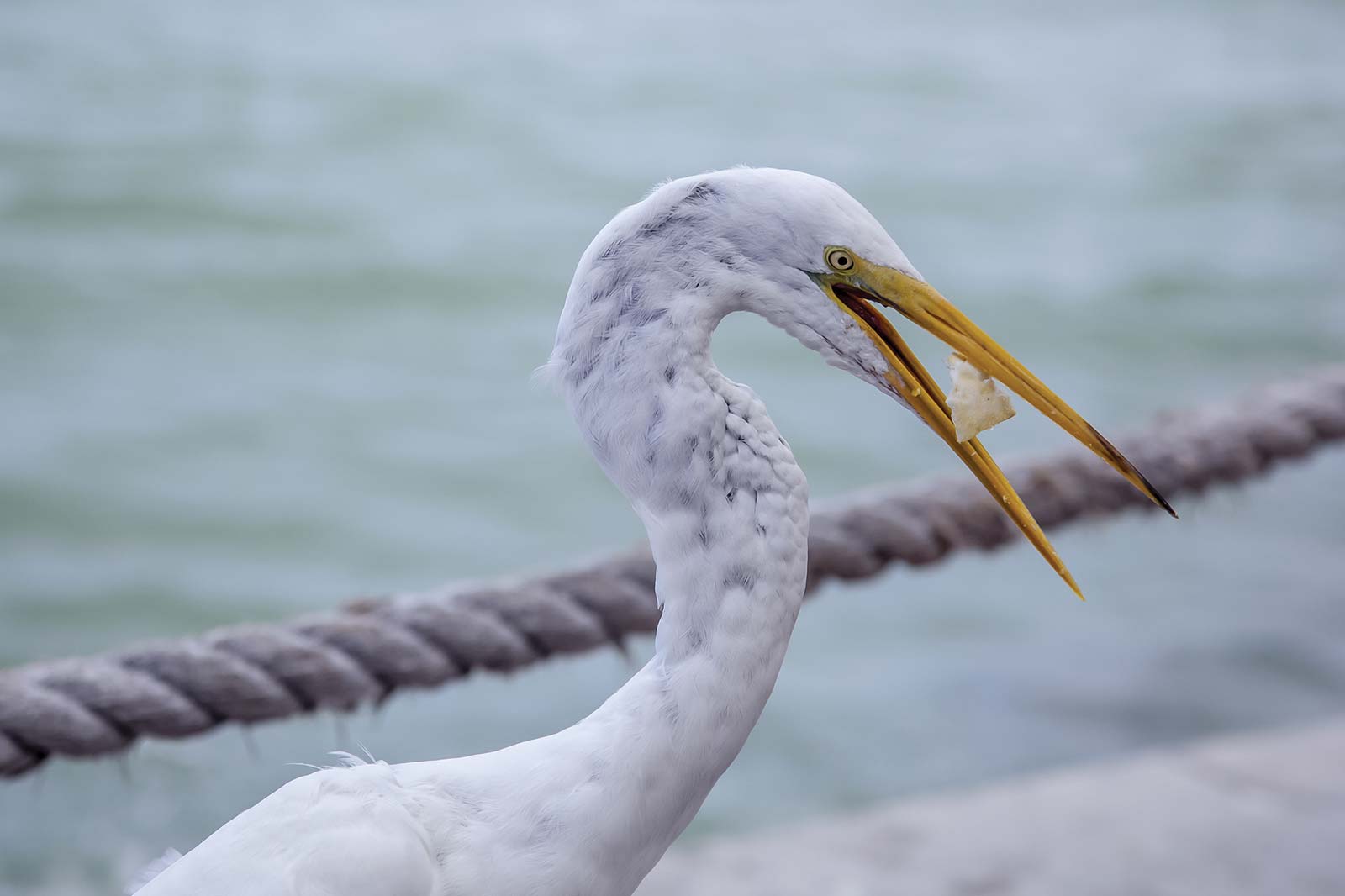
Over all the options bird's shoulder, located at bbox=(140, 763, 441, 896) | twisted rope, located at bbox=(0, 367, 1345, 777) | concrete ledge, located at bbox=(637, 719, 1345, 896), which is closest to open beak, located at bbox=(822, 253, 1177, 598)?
bird's shoulder, located at bbox=(140, 763, 441, 896)

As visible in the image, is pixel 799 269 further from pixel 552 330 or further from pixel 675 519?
pixel 552 330

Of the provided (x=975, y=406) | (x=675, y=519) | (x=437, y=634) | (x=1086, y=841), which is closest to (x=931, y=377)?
(x=975, y=406)

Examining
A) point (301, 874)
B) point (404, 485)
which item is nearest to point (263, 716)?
point (301, 874)

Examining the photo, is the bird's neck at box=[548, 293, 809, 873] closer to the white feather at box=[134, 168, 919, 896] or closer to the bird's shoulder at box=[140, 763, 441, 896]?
the white feather at box=[134, 168, 919, 896]

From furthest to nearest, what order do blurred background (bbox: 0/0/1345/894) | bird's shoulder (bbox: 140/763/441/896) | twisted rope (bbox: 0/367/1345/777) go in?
blurred background (bbox: 0/0/1345/894) < twisted rope (bbox: 0/367/1345/777) < bird's shoulder (bbox: 140/763/441/896)

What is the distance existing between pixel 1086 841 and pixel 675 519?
50.1 inches

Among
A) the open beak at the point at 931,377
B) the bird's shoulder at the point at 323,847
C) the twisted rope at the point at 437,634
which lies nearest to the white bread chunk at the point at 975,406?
the open beak at the point at 931,377

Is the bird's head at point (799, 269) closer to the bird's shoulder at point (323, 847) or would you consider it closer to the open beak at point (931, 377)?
the open beak at point (931, 377)

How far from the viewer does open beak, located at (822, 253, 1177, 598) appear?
2.48 ft

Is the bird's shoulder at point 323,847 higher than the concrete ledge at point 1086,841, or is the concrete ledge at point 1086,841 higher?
the bird's shoulder at point 323,847

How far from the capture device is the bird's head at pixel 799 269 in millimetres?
750

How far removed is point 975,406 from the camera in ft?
2.54

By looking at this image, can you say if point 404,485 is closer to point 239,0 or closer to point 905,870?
point 905,870

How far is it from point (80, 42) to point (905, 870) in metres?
5.38
